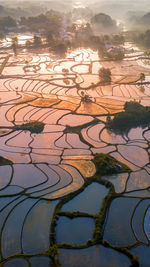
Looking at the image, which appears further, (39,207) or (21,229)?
(39,207)

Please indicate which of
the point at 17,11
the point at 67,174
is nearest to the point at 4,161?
the point at 67,174

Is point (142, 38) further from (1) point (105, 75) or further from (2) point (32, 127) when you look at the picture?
(2) point (32, 127)

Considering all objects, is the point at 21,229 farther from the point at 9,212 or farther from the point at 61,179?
the point at 61,179

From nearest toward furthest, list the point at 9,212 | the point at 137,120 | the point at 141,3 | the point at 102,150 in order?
the point at 9,212, the point at 102,150, the point at 137,120, the point at 141,3

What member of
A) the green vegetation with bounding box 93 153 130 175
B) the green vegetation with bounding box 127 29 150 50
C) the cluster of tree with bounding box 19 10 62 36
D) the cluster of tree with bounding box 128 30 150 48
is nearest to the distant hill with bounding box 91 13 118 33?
the cluster of tree with bounding box 19 10 62 36

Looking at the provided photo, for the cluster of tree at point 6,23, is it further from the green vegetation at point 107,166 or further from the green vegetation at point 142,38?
the green vegetation at point 107,166

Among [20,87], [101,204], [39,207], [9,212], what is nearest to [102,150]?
[101,204]

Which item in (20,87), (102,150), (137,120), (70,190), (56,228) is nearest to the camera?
(56,228)
